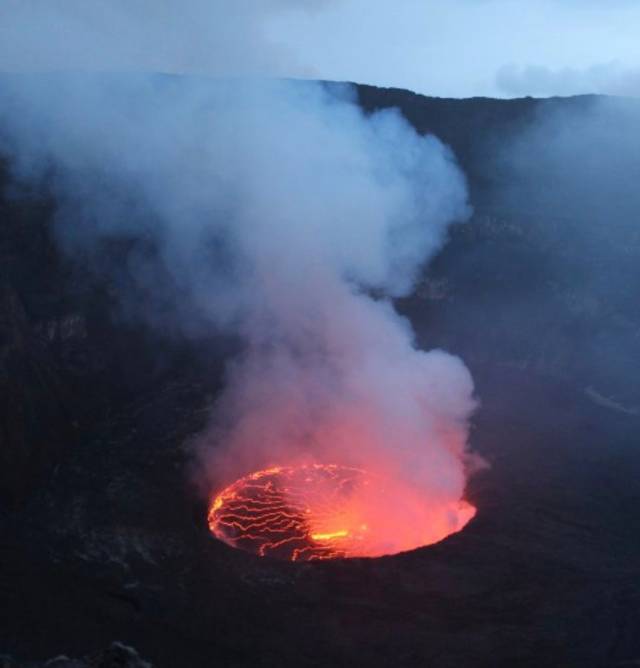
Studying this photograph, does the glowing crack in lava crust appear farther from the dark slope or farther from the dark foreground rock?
the dark foreground rock

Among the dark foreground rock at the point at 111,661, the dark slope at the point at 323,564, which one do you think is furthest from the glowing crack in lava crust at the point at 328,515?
the dark foreground rock at the point at 111,661

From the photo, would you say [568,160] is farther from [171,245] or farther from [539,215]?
[171,245]

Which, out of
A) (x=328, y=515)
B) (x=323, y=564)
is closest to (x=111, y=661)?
(x=323, y=564)

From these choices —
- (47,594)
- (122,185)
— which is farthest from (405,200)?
(47,594)

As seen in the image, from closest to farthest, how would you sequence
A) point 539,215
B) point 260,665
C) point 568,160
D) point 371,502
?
point 260,665, point 371,502, point 539,215, point 568,160

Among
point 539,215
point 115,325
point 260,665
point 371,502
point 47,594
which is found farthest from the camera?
point 539,215

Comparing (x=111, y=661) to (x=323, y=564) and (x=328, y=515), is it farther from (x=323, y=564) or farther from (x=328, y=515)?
(x=328, y=515)
